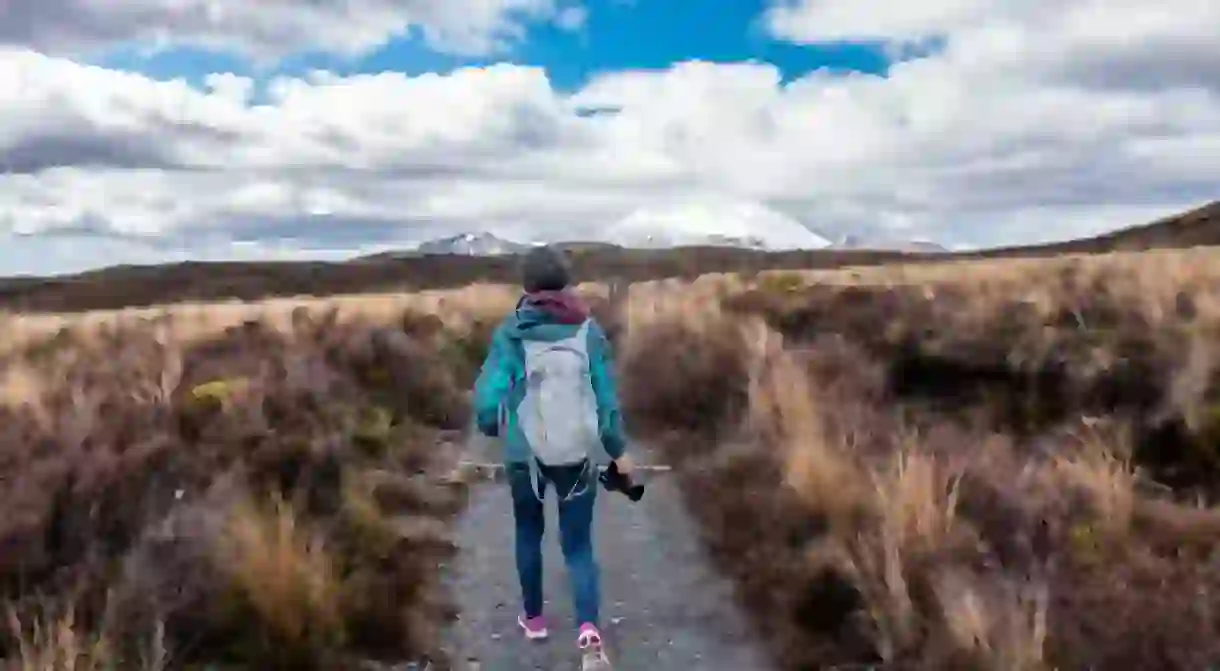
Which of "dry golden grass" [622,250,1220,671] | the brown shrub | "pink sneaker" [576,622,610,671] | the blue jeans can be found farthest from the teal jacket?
"dry golden grass" [622,250,1220,671]

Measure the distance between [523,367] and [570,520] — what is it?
0.87 meters

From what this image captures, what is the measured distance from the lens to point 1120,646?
4.43m

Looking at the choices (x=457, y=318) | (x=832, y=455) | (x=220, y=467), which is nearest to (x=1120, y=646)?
(x=832, y=455)

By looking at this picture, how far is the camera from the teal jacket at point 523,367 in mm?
5324

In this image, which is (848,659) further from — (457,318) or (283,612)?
(457,318)

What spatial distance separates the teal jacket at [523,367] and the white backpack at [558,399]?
0.16ft

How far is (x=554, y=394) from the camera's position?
5301 mm

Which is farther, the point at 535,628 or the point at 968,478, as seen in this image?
the point at 968,478

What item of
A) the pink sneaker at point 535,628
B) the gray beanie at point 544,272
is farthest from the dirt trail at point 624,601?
the gray beanie at point 544,272

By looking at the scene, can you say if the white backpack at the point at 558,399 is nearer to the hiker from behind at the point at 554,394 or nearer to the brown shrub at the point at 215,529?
the hiker from behind at the point at 554,394

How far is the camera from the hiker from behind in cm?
531

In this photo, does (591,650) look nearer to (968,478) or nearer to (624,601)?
(624,601)

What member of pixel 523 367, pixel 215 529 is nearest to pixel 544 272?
pixel 523 367

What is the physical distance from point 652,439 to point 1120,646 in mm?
7919
